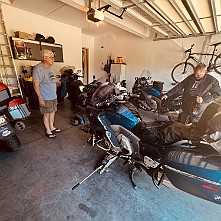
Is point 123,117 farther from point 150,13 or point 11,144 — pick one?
point 150,13

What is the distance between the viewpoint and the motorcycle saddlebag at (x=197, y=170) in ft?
2.93

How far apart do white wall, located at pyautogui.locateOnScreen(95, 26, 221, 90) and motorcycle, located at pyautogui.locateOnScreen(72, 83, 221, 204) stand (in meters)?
4.50

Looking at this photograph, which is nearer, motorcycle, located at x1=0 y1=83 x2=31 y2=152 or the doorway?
motorcycle, located at x1=0 y1=83 x2=31 y2=152

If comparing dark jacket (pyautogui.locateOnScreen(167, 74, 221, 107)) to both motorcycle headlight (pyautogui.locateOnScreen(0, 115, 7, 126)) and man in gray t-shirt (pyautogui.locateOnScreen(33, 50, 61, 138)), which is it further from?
motorcycle headlight (pyautogui.locateOnScreen(0, 115, 7, 126))

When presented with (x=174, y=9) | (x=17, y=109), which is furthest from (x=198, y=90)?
(x=17, y=109)

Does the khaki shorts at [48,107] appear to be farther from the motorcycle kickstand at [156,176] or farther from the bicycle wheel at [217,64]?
the bicycle wheel at [217,64]

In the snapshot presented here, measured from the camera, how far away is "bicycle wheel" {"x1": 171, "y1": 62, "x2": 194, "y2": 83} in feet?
15.8

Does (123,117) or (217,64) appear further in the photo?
(217,64)

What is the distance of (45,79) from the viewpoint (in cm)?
223

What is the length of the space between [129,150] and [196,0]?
9.06 ft

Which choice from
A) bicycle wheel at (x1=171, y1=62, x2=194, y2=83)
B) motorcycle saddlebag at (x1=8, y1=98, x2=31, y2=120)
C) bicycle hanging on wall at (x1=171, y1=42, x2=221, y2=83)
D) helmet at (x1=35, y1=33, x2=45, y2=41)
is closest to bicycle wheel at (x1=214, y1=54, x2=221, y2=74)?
bicycle hanging on wall at (x1=171, y1=42, x2=221, y2=83)

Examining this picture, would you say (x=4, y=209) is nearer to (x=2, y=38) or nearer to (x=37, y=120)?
(x=37, y=120)

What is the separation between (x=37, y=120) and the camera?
3.31 meters

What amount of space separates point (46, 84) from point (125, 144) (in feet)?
5.36
